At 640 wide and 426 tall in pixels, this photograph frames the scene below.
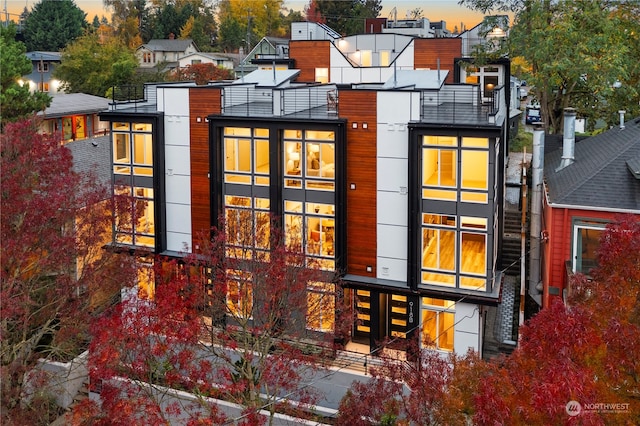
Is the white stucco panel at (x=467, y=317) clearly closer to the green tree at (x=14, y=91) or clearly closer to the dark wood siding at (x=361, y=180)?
the dark wood siding at (x=361, y=180)

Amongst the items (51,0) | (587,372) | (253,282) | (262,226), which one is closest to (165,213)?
(262,226)

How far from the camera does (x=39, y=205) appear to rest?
16.5 meters

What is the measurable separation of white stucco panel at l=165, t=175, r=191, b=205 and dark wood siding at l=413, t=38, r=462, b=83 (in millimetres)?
15879

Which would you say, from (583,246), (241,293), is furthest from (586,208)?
(241,293)

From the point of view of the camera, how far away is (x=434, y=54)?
34.3 m

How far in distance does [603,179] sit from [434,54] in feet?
55.4

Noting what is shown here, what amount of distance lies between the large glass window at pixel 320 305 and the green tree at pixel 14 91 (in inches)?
629

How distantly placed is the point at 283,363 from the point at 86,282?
20.5ft

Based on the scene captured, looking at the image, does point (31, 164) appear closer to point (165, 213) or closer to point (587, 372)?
point (165, 213)

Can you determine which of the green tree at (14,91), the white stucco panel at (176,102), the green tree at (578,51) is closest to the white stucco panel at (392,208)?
the white stucco panel at (176,102)

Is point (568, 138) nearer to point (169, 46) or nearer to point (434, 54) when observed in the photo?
point (434, 54)

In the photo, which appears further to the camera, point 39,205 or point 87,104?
point 87,104

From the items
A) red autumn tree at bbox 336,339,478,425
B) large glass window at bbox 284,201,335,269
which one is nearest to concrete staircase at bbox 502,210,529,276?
large glass window at bbox 284,201,335,269

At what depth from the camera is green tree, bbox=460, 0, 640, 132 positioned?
28312 millimetres
